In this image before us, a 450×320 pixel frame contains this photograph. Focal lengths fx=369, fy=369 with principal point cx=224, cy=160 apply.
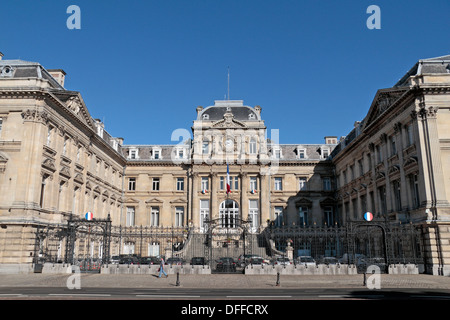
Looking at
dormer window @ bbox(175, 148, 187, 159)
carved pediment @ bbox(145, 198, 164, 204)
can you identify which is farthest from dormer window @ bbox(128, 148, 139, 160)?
carved pediment @ bbox(145, 198, 164, 204)

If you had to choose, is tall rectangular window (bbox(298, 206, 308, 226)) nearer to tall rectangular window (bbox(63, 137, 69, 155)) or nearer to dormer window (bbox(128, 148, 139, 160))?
dormer window (bbox(128, 148, 139, 160))

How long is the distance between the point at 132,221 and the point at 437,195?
1441 inches

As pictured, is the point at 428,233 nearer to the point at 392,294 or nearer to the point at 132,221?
the point at 392,294

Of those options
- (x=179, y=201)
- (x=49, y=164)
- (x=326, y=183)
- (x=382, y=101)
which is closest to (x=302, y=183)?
(x=326, y=183)

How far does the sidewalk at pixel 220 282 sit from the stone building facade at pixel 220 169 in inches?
176

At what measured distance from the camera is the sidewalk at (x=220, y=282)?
62.0ft

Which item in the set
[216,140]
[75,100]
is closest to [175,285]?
[75,100]

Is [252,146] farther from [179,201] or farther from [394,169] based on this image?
[394,169]

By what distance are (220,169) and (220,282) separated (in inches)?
1100

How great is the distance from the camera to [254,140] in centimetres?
4828

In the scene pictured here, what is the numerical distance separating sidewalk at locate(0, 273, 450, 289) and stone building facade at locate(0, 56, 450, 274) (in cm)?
448

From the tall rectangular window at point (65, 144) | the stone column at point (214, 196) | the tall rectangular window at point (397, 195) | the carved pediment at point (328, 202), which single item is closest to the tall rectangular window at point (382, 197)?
the tall rectangular window at point (397, 195)
